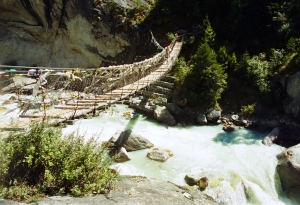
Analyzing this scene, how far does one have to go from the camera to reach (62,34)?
19328 millimetres

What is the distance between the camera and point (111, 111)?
12.3 m

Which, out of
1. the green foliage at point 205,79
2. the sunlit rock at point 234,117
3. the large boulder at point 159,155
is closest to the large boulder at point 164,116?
the green foliage at point 205,79

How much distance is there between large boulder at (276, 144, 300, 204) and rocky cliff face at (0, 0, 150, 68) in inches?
451

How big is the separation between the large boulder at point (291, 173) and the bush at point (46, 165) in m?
5.21

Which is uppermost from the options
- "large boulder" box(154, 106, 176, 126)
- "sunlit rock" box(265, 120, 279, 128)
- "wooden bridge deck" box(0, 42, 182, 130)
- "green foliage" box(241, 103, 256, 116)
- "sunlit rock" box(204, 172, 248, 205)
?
"wooden bridge deck" box(0, 42, 182, 130)

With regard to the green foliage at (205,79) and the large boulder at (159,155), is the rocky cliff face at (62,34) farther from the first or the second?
the large boulder at (159,155)

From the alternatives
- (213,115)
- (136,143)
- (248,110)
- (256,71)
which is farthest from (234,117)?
(136,143)

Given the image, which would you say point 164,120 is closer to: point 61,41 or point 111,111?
point 111,111

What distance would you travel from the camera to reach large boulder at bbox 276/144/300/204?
7314 millimetres

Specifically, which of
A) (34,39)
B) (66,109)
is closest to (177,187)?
(66,109)

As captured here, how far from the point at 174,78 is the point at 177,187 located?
7.39 meters

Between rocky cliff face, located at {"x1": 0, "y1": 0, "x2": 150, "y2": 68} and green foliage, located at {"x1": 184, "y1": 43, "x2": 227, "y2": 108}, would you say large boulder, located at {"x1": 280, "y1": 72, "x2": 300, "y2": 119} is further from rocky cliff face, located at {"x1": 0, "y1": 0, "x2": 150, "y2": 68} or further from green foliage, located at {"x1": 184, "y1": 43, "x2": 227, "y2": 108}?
rocky cliff face, located at {"x1": 0, "y1": 0, "x2": 150, "y2": 68}

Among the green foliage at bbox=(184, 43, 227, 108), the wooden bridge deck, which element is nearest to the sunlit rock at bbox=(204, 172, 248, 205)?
the wooden bridge deck

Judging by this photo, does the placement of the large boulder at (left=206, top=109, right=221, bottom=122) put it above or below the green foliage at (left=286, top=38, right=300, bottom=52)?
below
